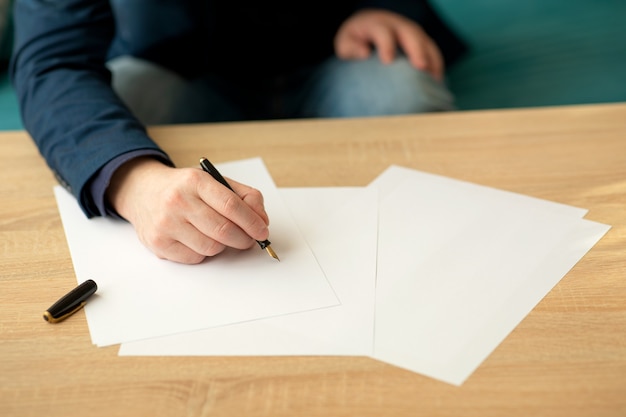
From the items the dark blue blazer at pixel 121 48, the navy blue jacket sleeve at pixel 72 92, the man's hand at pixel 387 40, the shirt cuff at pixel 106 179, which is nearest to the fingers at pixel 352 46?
the man's hand at pixel 387 40

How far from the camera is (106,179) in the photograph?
0.78 meters

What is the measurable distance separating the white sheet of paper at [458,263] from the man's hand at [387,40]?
17.8 inches

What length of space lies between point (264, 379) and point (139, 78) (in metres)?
0.80

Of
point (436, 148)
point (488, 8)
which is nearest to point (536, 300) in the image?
point (436, 148)

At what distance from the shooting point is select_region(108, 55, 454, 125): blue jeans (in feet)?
3.87

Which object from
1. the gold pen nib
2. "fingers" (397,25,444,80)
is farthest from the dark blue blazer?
the gold pen nib

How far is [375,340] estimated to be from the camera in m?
0.58

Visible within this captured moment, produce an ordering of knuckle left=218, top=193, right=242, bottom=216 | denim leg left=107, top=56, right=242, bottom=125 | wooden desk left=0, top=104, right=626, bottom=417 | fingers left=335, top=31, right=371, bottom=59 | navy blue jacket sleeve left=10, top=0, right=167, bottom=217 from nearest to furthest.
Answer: wooden desk left=0, top=104, right=626, bottom=417, knuckle left=218, top=193, right=242, bottom=216, navy blue jacket sleeve left=10, top=0, right=167, bottom=217, denim leg left=107, top=56, right=242, bottom=125, fingers left=335, top=31, right=371, bottom=59

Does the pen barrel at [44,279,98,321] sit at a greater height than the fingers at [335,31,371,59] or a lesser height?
greater

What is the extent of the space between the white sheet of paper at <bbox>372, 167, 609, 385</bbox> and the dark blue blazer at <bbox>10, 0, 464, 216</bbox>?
0.32 meters

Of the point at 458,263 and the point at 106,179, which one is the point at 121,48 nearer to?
the point at 106,179

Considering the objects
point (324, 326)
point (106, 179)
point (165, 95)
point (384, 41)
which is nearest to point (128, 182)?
point (106, 179)

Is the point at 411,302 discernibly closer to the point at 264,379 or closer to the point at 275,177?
the point at 264,379

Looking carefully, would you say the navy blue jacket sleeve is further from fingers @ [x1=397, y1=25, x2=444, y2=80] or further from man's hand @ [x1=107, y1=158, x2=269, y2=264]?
fingers @ [x1=397, y1=25, x2=444, y2=80]
